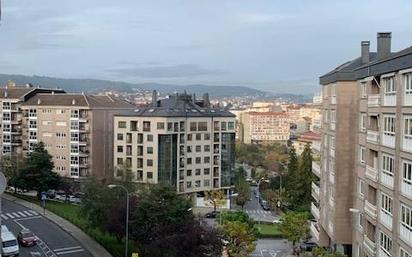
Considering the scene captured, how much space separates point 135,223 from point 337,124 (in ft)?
41.8

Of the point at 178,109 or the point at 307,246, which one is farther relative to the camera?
the point at 178,109

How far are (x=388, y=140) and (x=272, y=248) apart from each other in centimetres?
2557

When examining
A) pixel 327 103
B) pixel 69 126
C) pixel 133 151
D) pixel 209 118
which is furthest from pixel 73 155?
pixel 327 103

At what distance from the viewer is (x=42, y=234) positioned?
151ft

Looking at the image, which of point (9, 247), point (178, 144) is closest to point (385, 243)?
point (9, 247)

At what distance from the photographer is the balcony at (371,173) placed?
993 inches

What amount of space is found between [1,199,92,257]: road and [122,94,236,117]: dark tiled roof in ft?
56.8

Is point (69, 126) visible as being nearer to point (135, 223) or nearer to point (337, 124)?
point (135, 223)

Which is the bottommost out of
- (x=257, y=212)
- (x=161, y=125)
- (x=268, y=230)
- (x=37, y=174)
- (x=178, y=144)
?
(x=257, y=212)

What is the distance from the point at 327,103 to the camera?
34.9 meters

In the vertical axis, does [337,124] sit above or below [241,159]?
above

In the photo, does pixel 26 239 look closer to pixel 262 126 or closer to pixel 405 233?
pixel 405 233

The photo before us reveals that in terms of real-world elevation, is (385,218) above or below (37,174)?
above

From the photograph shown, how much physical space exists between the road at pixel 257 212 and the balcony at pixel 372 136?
3868 centimetres
